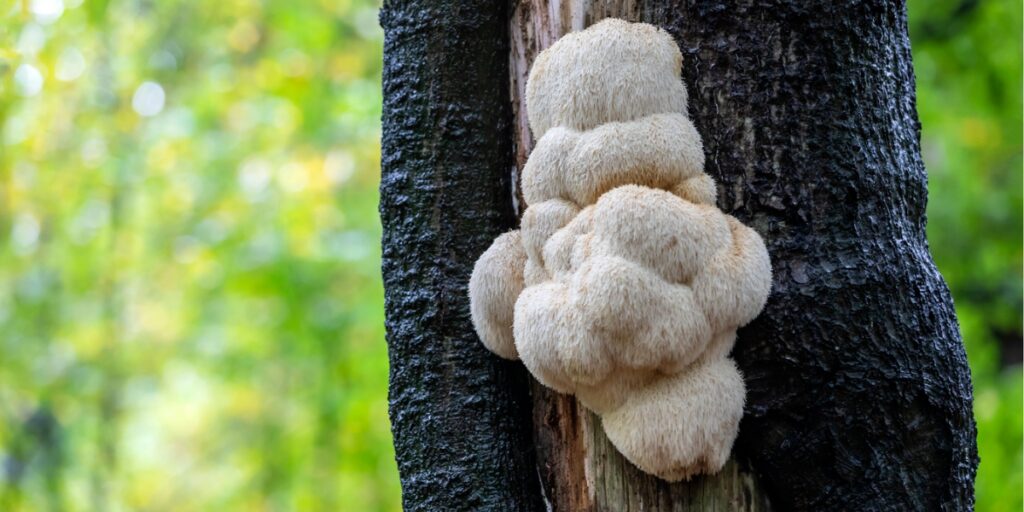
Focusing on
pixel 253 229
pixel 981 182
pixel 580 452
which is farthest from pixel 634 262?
pixel 981 182

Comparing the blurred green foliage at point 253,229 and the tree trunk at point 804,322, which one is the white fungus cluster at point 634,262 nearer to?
the tree trunk at point 804,322

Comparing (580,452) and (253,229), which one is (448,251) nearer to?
(580,452)

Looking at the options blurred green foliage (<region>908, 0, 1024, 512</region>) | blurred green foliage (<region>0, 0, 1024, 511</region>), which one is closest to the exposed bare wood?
blurred green foliage (<region>0, 0, 1024, 511</region>)

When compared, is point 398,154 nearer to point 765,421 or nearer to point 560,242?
point 560,242

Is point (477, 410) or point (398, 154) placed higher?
point (398, 154)

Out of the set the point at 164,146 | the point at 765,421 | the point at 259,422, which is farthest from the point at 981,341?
the point at 164,146

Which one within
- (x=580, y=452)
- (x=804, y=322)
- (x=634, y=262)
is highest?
(x=634, y=262)

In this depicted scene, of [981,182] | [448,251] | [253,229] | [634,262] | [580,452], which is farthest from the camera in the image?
[253,229]

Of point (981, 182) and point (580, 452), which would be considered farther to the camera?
point (981, 182)
